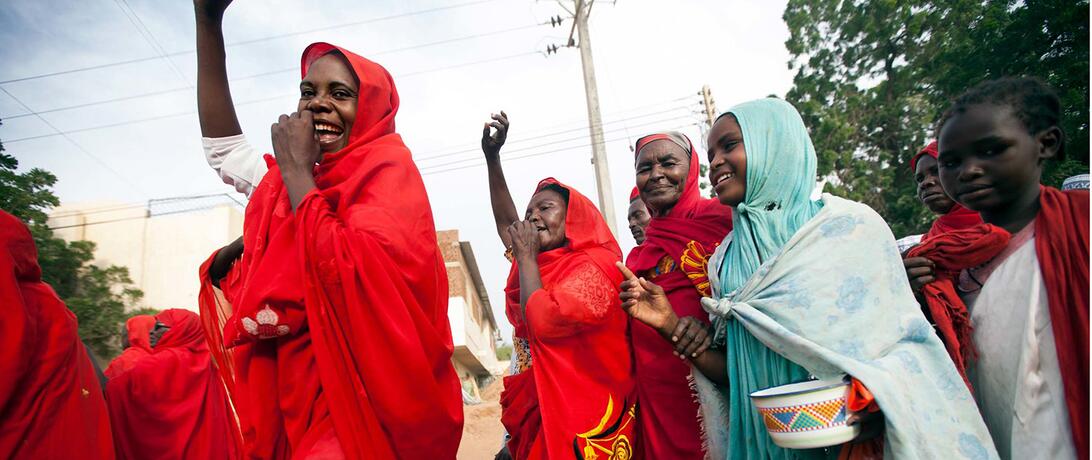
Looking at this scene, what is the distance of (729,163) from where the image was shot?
2598 mm

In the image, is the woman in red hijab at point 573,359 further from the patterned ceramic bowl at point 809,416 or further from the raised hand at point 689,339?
the patterned ceramic bowl at point 809,416

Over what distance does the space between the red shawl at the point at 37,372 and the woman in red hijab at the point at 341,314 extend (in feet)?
3.78

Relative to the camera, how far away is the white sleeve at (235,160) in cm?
259

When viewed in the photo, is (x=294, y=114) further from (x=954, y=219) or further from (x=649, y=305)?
(x=954, y=219)

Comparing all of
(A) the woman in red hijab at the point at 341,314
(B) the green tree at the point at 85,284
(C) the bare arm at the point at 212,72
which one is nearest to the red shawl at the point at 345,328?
(A) the woman in red hijab at the point at 341,314

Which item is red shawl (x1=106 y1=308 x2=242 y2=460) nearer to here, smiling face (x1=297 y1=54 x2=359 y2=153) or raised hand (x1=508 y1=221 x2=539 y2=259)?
raised hand (x1=508 y1=221 x2=539 y2=259)

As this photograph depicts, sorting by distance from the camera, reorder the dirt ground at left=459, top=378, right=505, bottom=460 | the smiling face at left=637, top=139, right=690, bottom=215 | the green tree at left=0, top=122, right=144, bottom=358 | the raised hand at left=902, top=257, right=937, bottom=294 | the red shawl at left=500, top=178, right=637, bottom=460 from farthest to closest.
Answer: the green tree at left=0, top=122, right=144, bottom=358 < the dirt ground at left=459, top=378, right=505, bottom=460 < the smiling face at left=637, top=139, right=690, bottom=215 < the red shawl at left=500, top=178, right=637, bottom=460 < the raised hand at left=902, top=257, right=937, bottom=294

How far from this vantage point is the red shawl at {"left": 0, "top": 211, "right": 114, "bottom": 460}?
2.64m

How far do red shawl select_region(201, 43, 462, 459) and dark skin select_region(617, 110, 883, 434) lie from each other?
0.75 metres

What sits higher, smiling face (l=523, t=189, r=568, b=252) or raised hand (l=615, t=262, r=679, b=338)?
smiling face (l=523, t=189, r=568, b=252)

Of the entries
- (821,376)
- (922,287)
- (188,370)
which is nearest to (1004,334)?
(922,287)

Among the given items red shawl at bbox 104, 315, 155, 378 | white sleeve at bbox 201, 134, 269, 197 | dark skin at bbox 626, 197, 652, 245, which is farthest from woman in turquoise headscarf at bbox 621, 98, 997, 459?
red shawl at bbox 104, 315, 155, 378

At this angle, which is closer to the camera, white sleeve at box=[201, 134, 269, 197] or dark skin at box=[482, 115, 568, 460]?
white sleeve at box=[201, 134, 269, 197]

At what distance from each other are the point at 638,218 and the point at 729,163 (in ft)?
9.01
